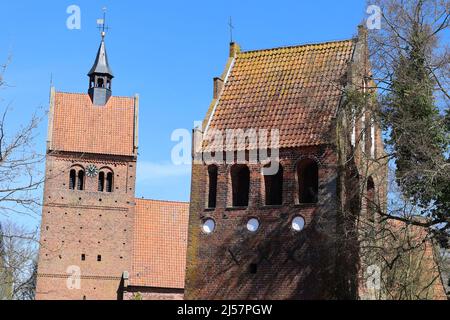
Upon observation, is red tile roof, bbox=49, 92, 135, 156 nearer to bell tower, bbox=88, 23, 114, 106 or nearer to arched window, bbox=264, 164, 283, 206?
bell tower, bbox=88, 23, 114, 106

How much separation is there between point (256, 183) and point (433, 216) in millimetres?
5857

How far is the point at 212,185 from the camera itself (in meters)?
24.8

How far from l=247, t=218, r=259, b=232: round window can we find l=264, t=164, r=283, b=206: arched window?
729mm

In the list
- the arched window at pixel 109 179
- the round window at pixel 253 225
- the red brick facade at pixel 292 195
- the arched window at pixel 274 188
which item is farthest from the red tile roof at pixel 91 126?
the round window at pixel 253 225

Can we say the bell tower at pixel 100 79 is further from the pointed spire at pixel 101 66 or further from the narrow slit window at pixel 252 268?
the narrow slit window at pixel 252 268

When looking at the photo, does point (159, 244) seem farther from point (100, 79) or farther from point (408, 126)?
point (408, 126)

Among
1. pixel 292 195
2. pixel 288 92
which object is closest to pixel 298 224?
pixel 292 195

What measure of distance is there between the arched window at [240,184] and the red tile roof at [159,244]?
18.2 meters

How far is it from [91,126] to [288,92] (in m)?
20.7

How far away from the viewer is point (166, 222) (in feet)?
146

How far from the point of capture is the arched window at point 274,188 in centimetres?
2417

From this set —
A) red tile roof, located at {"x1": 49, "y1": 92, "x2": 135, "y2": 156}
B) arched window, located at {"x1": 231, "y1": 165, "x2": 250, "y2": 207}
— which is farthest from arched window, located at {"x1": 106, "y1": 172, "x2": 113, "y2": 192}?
arched window, located at {"x1": 231, "y1": 165, "x2": 250, "y2": 207}
